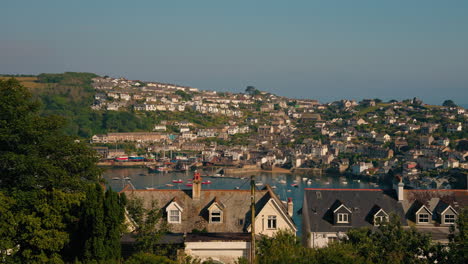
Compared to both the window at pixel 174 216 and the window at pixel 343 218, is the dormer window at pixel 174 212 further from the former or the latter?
the window at pixel 343 218

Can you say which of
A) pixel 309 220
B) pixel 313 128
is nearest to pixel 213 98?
pixel 313 128

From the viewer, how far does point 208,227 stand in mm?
16344

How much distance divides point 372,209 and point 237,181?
202 ft

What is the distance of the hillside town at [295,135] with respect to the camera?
90538mm

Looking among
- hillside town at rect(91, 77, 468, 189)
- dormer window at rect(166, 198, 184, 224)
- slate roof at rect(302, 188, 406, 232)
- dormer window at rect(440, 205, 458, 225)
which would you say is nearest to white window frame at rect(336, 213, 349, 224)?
→ slate roof at rect(302, 188, 406, 232)

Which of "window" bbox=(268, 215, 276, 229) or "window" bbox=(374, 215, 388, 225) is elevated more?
"window" bbox=(374, 215, 388, 225)

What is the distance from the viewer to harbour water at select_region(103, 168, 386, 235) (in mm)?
70875

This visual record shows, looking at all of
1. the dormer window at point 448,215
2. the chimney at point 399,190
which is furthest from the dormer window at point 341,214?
the dormer window at point 448,215

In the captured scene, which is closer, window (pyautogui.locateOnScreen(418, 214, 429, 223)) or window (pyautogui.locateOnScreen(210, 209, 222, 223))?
window (pyautogui.locateOnScreen(210, 209, 222, 223))

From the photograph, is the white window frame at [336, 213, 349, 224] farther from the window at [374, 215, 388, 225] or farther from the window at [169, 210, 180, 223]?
the window at [169, 210, 180, 223]

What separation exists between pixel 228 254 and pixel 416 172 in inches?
2897

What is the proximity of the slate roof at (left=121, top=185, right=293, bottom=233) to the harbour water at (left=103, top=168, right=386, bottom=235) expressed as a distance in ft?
153

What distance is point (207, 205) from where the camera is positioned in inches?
661

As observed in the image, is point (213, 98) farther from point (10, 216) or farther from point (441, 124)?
point (10, 216)
